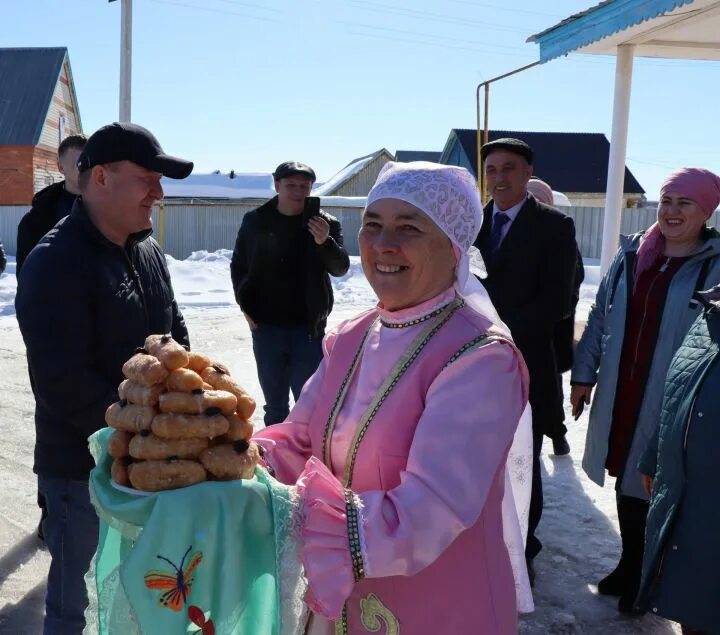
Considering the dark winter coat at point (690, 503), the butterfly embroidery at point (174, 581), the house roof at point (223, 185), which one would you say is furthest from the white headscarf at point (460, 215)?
the house roof at point (223, 185)

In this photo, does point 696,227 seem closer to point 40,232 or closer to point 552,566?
point 552,566

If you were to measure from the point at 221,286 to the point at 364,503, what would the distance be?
45.4 ft

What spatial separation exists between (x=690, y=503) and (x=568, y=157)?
127ft

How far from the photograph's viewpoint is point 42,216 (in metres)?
4.42

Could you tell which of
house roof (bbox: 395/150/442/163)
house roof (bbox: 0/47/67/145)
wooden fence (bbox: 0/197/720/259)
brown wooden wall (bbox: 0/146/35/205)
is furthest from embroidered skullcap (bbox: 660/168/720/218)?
house roof (bbox: 395/150/442/163)

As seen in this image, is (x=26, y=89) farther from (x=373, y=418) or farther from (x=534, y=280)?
(x=373, y=418)

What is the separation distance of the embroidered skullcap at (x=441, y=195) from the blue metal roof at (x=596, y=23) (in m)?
4.68

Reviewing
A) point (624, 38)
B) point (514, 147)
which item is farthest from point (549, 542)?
point (624, 38)

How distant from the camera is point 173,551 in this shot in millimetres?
1429


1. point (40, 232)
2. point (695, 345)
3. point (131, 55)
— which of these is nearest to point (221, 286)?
point (131, 55)

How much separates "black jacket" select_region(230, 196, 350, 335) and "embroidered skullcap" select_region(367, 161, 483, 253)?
3.16 metres

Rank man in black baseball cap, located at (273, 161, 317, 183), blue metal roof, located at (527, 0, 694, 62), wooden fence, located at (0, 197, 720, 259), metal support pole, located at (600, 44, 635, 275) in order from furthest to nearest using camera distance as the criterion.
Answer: wooden fence, located at (0, 197, 720, 259) < metal support pole, located at (600, 44, 635, 275) < blue metal roof, located at (527, 0, 694, 62) < man in black baseball cap, located at (273, 161, 317, 183)

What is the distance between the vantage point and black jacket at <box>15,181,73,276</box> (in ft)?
14.4

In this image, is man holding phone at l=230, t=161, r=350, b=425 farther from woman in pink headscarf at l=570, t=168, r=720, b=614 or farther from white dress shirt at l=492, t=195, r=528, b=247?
woman in pink headscarf at l=570, t=168, r=720, b=614
